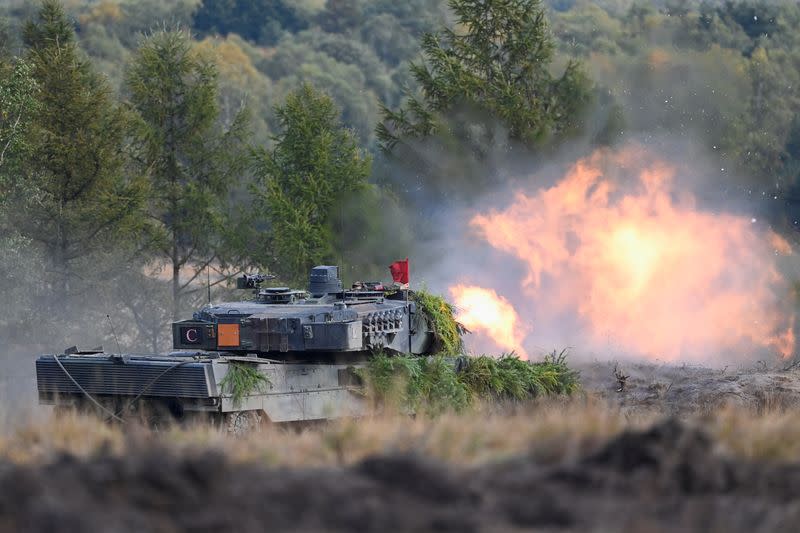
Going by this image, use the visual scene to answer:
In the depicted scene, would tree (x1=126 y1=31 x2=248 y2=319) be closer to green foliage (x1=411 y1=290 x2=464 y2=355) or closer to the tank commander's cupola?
green foliage (x1=411 y1=290 x2=464 y2=355)

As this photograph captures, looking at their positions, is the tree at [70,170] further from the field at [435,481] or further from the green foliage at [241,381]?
the field at [435,481]

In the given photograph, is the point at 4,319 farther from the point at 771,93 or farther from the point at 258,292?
the point at 771,93

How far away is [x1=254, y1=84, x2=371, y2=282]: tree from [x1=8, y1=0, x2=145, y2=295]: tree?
3.09 meters

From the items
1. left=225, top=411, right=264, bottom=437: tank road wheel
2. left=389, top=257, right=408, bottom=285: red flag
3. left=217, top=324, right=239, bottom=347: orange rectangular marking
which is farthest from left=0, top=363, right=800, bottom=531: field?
left=389, top=257, right=408, bottom=285: red flag

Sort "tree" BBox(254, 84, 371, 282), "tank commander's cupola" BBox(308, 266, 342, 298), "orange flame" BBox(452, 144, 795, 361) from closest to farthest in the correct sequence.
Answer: "tank commander's cupola" BBox(308, 266, 342, 298) → "orange flame" BBox(452, 144, 795, 361) → "tree" BBox(254, 84, 371, 282)

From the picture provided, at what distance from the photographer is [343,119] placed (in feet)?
213

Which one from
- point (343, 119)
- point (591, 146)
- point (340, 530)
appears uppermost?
point (343, 119)

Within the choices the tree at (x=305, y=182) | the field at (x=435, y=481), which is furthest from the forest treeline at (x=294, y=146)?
the field at (x=435, y=481)

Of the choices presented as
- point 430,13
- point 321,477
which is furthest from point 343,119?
point 321,477

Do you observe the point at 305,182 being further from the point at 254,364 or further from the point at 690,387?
the point at 254,364

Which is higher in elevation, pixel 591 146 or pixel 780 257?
pixel 591 146

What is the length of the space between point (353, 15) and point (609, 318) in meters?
53.7

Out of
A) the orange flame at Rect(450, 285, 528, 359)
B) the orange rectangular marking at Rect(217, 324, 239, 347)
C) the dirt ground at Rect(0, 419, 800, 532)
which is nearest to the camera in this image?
the dirt ground at Rect(0, 419, 800, 532)

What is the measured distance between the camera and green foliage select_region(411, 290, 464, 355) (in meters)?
20.4
